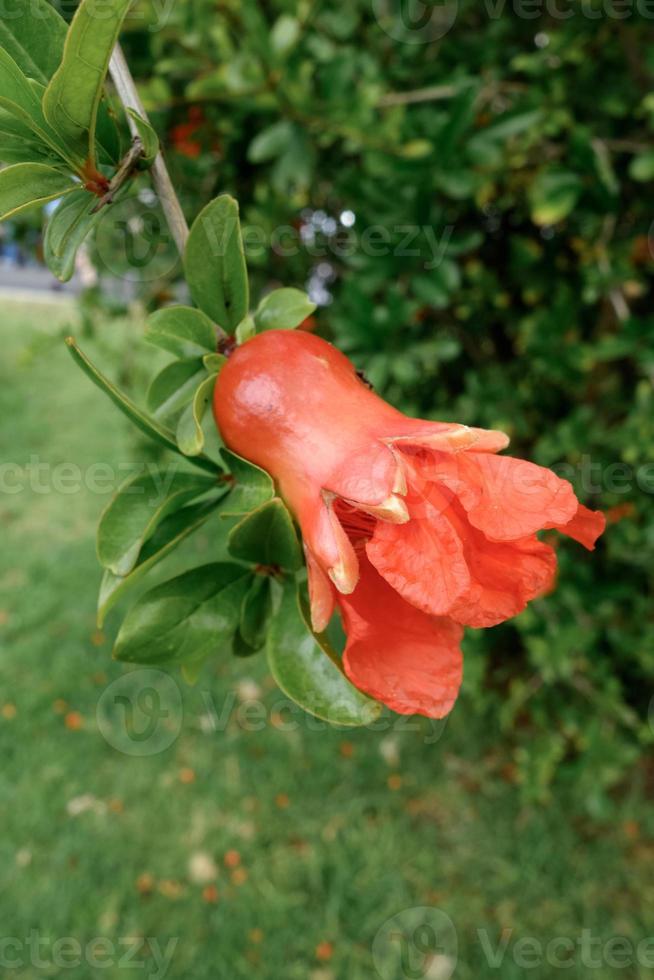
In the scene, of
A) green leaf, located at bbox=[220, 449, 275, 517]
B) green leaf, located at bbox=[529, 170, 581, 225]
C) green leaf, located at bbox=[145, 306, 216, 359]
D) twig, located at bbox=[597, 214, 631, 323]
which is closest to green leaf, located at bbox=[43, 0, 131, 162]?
green leaf, located at bbox=[145, 306, 216, 359]

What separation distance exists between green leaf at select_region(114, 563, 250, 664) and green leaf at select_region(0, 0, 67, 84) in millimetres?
370

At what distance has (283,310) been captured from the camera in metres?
0.64

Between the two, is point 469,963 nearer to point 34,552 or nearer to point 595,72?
point 595,72

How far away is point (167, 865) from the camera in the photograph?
85.7 inches

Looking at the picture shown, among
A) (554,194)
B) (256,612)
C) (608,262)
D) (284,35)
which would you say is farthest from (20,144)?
(608,262)

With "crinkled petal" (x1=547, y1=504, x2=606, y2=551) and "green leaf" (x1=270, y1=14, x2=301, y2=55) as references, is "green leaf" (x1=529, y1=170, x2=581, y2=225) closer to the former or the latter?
"green leaf" (x1=270, y1=14, x2=301, y2=55)

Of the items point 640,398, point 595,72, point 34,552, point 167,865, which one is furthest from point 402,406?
point 34,552

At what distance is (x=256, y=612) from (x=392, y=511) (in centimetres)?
22

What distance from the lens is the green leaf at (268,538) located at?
53 centimetres

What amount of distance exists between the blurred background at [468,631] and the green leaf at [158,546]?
0.67 m

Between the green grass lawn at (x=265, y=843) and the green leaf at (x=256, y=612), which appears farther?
the green grass lawn at (x=265, y=843)

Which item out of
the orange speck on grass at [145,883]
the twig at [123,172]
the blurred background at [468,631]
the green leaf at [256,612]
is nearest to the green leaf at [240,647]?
the green leaf at [256,612]

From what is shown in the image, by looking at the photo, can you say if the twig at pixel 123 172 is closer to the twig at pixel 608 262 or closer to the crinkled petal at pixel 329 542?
the crinkled petal at pixel 329 542

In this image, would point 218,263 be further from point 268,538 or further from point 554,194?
point 554,194
